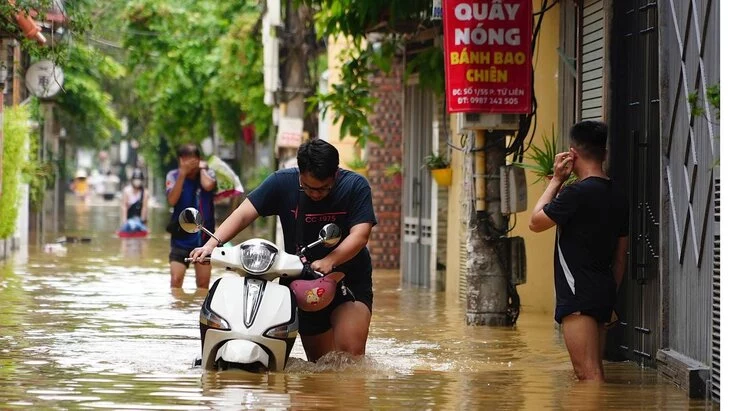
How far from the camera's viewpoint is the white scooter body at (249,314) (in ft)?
30.8

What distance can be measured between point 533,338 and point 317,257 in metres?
4.33

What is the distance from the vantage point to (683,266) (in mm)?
10039

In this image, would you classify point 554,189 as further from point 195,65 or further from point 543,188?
point 195,65

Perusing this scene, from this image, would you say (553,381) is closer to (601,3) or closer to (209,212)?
(601,3)

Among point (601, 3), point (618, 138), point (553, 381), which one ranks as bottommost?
point (553, 381)

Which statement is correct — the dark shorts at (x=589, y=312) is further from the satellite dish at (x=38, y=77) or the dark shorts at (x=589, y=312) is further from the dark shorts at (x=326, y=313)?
the satellite dish at (x=38, y=77)

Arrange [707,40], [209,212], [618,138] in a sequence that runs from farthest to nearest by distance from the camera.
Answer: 1. [209,212]
2. [618,138]
3. [707,40]

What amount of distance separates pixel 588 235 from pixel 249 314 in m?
2.09

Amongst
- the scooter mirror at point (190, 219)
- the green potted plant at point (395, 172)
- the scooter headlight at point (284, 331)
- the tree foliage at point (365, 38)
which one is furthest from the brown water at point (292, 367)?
the green potted plant at point (395, 172)

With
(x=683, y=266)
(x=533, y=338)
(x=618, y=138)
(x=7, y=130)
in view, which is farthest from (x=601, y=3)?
(x=7, y=130)

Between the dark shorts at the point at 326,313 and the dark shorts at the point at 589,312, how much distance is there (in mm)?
1190

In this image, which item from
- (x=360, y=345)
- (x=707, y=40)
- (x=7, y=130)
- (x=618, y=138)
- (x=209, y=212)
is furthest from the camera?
(x=7, y=130)

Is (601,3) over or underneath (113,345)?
over

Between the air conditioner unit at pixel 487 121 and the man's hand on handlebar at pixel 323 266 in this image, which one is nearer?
the man's hand on handlebar at pixel 323 266
